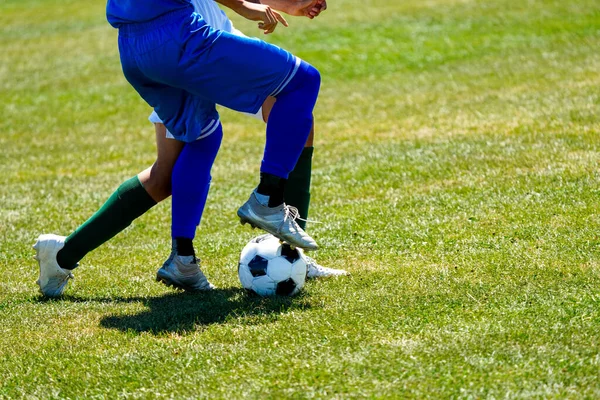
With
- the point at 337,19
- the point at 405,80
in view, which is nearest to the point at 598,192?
the point at 405,80

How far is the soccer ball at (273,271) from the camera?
481cm

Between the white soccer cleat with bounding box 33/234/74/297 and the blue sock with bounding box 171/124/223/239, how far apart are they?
71cm

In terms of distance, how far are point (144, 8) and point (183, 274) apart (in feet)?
4.77

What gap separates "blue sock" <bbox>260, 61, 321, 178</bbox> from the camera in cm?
462

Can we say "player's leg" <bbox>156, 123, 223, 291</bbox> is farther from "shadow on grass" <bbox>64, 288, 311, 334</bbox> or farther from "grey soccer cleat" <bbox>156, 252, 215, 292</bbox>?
"shadow on grass" <bbox>64, 288, 311, 334</bbox>

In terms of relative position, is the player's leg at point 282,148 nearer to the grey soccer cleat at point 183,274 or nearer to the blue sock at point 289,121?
the blue sock at point 289,121

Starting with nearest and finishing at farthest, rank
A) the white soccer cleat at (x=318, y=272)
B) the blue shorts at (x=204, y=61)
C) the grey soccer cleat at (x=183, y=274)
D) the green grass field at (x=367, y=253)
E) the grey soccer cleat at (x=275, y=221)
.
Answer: the green grass field at (x=367, y=253), the blue shorts at (x=204, y=61), the grey soccer cleat at (x=275, y=221), the grey soccer cleat at (x=183, y=274), the white soccer cleat at (x=318, y=272)

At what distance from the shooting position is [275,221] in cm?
460

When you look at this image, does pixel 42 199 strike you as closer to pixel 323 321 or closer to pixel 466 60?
pixel 323 321

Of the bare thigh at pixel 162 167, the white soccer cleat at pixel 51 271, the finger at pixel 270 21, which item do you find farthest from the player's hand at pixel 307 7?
the white soccer cleat at pixel 51 271

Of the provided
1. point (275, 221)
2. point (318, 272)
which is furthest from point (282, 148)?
point (318, 272)

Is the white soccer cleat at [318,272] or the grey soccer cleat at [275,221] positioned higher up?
the grey soccer cleat at [275,221]

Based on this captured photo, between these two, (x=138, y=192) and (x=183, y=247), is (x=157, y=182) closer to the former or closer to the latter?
(x=138, y=192)

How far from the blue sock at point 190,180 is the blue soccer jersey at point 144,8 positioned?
819mm
